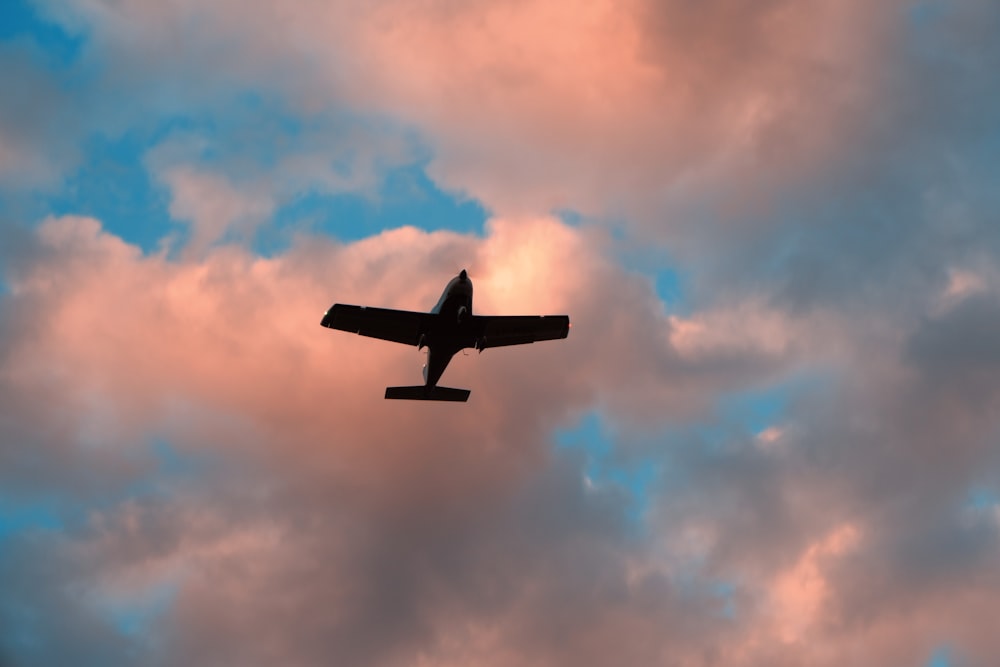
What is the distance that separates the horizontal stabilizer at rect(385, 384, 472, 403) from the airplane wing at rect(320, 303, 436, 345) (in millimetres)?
4933

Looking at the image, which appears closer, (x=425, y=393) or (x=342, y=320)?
(x=342, y=320)

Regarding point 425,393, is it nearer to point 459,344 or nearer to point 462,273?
point 459,344

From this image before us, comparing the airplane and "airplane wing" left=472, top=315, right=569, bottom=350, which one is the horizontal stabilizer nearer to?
the airplane

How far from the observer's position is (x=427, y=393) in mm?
85625

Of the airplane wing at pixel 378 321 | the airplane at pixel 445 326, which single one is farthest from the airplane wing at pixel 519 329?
the airplane wing at pixel 378 321

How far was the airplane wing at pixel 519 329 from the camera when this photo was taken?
265 feet

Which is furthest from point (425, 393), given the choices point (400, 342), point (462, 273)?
point (462, 273)

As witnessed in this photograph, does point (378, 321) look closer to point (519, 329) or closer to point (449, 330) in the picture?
point (449, 330)

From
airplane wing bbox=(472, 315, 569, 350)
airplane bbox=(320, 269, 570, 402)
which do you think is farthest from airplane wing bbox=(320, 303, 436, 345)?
airplane wing bbox=(472, 315, 569, 350)

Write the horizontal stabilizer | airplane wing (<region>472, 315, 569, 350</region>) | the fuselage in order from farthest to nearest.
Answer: the horizontal stabilizer
airplane wing (<region>472, 315, 569, 350</region>)
the fuselage

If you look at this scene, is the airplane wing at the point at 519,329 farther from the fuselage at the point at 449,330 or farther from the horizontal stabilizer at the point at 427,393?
the horizontal stabilizer at the point at 427,393

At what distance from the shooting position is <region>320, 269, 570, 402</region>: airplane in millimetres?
77438

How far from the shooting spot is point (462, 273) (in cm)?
7544

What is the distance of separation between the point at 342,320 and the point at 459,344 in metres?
7.73
